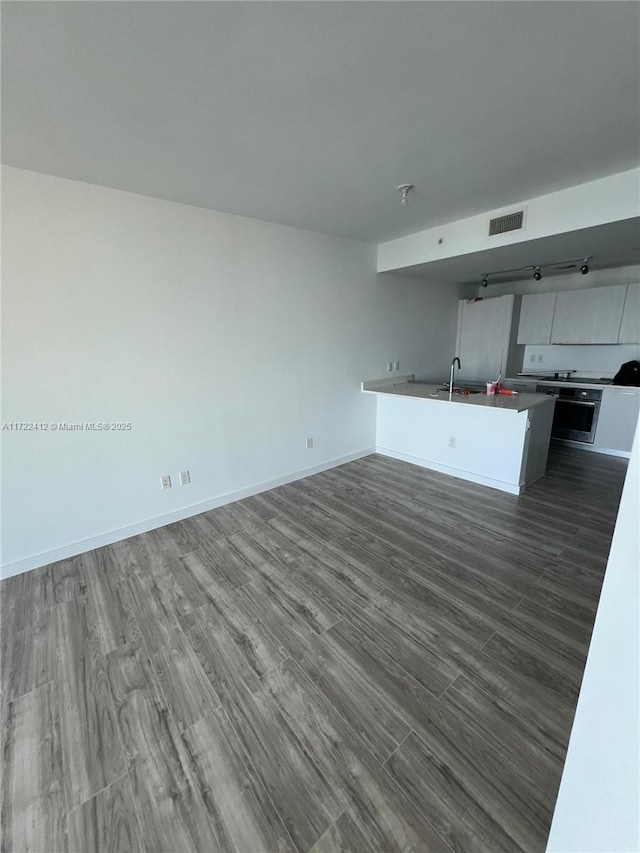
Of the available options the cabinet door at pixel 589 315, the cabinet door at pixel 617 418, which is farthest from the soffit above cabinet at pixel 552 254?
the cabinet door at pixel 617 418

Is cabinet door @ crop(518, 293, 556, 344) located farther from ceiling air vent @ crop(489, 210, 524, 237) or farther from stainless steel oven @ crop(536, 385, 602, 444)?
ceiling air vent @ crop(489, 210, 524, 237)

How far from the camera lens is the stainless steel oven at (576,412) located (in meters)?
4.30

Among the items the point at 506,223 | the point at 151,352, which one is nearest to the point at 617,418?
Answer: the point at 506,223

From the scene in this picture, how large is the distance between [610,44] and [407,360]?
11.5ft

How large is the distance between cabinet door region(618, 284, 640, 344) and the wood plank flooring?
2.87 metres

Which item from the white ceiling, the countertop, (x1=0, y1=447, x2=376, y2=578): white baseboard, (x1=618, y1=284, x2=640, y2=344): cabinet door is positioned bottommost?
(x1=0, y1=447, x2=376, y2=578): white baseboard

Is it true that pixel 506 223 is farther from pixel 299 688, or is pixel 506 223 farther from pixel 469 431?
pixel 299 688

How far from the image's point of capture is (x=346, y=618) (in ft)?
6.24

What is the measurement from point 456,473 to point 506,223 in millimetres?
2402

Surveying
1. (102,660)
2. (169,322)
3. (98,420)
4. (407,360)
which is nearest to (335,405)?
(407,360)

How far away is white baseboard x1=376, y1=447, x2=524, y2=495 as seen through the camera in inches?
131

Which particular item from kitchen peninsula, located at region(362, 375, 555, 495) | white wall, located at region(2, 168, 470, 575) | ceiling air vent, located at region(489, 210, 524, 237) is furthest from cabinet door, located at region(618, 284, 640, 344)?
white wall, located at region(2, 168, 470, 575)

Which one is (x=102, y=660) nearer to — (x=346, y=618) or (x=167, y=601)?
(x=167, y=601)

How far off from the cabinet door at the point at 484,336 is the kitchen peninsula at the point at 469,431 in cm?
159
